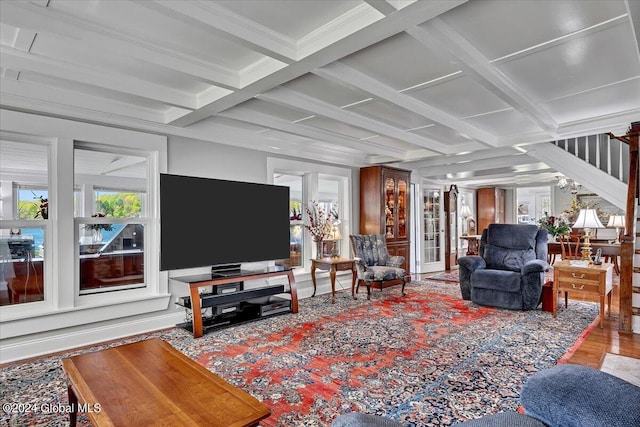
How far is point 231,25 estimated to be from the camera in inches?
85.8

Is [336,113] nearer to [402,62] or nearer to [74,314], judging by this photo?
[402,62]

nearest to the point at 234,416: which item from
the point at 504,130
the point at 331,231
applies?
the point at 331,231

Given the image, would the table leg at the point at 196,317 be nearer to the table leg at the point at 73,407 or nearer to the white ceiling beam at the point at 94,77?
the table leg at the point at 73,407

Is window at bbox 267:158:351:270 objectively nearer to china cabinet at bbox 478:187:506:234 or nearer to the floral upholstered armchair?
the floral upholstered armchair

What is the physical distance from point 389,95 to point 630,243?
9.68 feet

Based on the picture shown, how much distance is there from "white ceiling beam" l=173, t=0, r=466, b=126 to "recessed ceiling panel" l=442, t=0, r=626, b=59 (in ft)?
0.96

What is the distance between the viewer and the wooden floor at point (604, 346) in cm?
303

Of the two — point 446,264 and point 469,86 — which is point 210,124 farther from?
point 446,264

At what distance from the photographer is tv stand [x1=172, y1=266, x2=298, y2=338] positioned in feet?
12.0

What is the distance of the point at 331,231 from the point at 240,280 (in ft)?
Answer: 6.13

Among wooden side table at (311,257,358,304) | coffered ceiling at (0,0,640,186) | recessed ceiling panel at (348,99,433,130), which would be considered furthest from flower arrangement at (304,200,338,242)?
recessed ceiling panel at (348,99,433,130)

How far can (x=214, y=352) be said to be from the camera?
10.7 feet

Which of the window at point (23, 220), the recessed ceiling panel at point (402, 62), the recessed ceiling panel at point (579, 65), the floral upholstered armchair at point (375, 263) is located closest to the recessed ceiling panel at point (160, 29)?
the recessed ceiling panel at point (402, 62)

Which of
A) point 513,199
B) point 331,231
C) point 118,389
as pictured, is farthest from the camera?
point 513,199
